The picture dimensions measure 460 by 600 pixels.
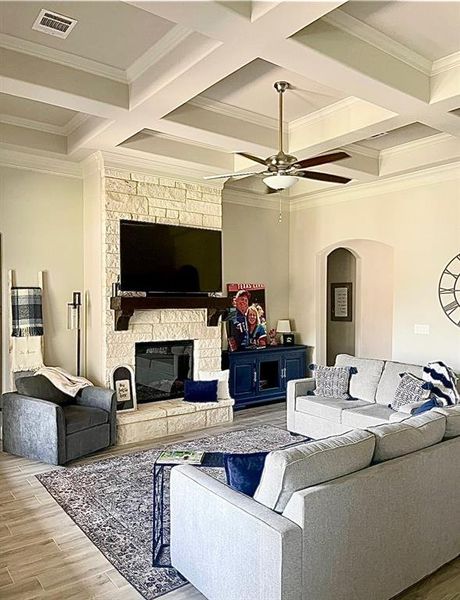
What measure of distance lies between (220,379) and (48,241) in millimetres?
2737

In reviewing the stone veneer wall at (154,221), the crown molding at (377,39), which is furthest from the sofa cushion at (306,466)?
the stone veneer wall at (154,221)

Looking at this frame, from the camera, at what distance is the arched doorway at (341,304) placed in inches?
345

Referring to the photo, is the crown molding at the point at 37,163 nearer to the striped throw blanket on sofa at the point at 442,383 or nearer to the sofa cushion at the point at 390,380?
the sofa cushion at the point at 390,380

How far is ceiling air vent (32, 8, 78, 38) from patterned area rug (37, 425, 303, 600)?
349cm

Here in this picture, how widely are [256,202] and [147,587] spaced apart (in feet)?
19.2

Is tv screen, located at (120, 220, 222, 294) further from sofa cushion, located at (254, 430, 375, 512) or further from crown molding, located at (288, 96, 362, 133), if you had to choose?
sofa cushion, located at (254, 430, 375, 512)

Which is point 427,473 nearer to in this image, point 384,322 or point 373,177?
point 373,177

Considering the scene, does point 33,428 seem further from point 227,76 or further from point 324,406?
point 227,76

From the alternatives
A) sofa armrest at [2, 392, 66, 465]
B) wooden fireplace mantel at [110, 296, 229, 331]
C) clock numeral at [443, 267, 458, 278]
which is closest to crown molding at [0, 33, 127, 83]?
wooden fireplace mantel at [110, 296, 229, 331]

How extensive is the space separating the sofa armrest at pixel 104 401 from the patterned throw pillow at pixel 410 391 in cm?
292

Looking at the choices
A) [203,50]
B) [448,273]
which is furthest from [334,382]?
[203,50]

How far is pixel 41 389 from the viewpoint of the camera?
504 centimetres

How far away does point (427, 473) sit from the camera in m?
2.72

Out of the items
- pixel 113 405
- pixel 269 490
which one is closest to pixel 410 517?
pixel 269 490
